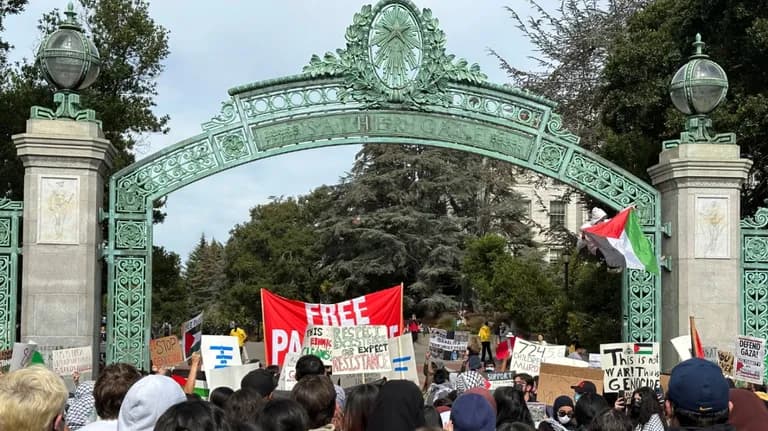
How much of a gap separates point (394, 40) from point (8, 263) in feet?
18.4

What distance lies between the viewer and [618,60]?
71.6 feet

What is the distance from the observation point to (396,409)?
20.6 feet

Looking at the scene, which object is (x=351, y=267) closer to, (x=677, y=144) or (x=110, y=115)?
(x=110, y=115)

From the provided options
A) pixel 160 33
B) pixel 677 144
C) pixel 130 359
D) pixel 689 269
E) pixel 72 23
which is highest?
pixel 160 33

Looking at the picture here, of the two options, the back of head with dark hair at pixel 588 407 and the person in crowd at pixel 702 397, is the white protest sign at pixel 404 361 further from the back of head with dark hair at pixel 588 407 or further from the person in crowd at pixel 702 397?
the person in crowd at pixel 702 397

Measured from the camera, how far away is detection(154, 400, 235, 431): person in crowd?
166 inches

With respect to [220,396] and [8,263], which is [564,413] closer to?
[220,396]

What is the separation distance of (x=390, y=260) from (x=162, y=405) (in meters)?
47.7

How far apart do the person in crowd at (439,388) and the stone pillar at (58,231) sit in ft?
14.2

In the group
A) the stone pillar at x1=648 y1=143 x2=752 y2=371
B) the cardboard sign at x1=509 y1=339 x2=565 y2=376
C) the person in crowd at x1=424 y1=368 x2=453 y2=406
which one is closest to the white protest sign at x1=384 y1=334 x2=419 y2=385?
Result: the person in crowd at x1=424 y1=368 x2=453 y2=406

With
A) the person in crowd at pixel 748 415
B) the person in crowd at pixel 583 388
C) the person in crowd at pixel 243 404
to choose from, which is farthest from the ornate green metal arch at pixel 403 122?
the person in crowd at pixel 748 415

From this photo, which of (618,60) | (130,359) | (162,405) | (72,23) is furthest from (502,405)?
(618,60)

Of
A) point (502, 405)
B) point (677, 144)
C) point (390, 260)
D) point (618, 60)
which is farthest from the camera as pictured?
point (390, 260)

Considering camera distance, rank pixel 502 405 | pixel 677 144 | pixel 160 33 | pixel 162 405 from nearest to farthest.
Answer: pixel 162 405 < pixel 502 405 < pixel 677 144 < pixel 160 33
